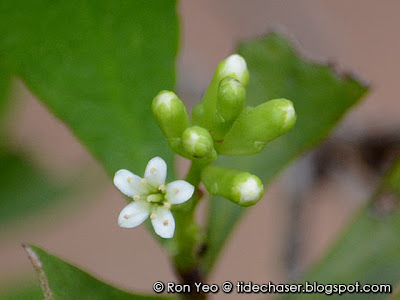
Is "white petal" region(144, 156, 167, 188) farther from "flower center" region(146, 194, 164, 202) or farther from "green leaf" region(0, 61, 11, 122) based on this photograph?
"green leaf" region(0, 61, 11, 122)

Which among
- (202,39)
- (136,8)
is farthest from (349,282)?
(202,39)

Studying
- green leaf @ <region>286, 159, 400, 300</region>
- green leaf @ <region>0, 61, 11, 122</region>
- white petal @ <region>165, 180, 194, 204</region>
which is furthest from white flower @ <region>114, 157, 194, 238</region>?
green leaf @ <region>0, 61, 11, 122</region>

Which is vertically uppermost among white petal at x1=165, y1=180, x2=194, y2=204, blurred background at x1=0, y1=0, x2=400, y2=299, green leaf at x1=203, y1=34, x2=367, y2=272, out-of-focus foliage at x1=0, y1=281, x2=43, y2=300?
blurred background at x1=0, y1=0, x2=400, y2=299

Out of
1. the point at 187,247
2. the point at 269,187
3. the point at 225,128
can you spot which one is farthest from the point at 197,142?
the point at 269,187

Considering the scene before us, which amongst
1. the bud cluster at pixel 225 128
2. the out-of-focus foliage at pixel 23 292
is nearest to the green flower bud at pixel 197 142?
the bud cluster at pixel 225 128

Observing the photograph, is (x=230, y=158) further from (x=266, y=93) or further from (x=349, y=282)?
(x=349, y=282)
